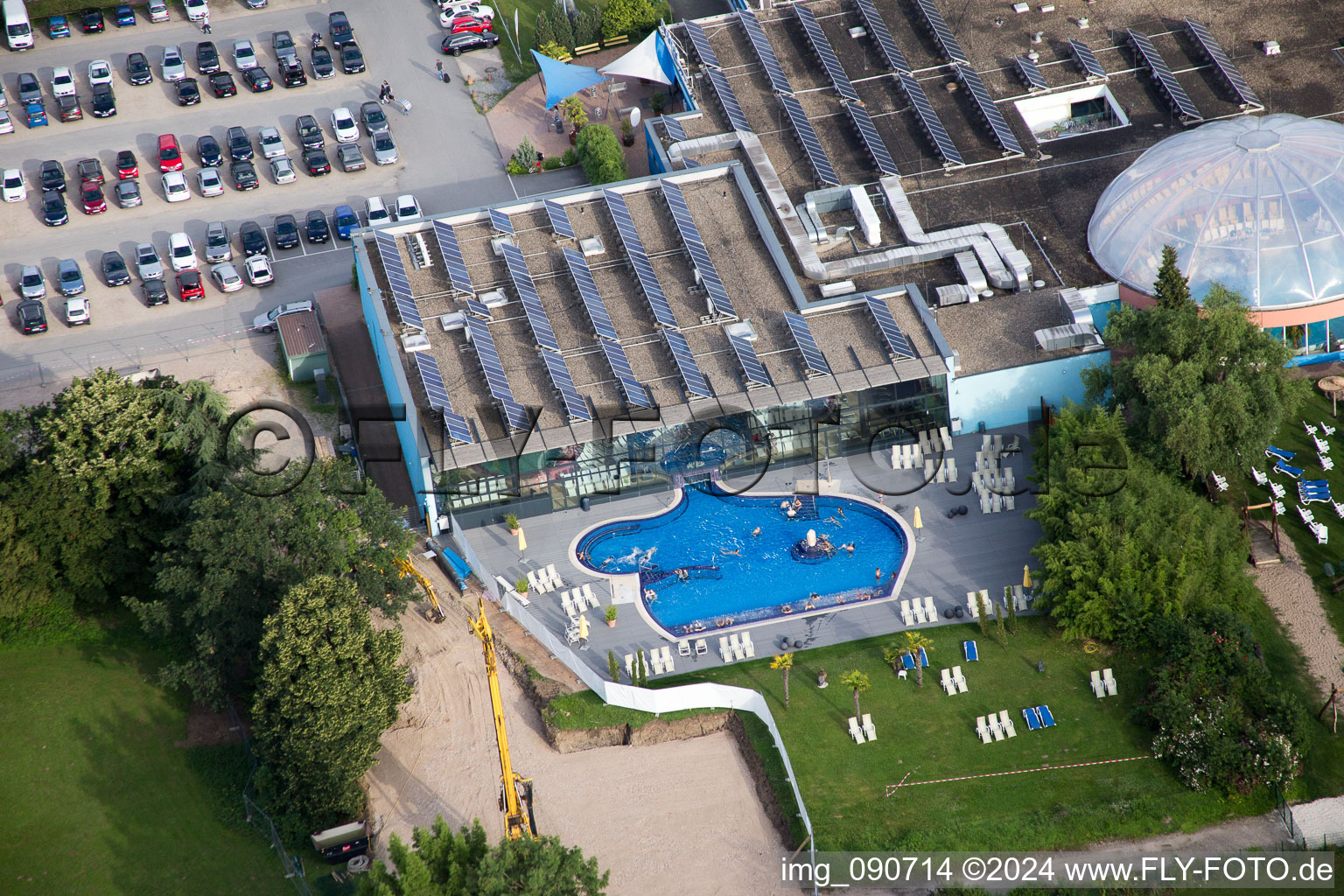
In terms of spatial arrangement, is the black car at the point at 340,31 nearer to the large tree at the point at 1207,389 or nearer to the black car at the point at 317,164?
the black car at the point at 317,164

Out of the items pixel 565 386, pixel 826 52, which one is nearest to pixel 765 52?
pixel 826 52

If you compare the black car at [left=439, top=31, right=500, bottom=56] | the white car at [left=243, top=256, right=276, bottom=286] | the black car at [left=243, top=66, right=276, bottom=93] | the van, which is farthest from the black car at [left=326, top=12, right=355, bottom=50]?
the white car at [left=243, top=256, right=276, bottom=286]

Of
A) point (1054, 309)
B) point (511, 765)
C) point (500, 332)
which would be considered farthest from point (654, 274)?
point (511, 765)

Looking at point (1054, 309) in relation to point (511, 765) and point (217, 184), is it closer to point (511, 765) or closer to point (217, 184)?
point (511, 765)

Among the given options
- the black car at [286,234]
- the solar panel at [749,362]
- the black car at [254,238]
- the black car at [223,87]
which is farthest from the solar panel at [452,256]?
the black car at [223,87]

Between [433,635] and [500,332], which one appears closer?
[433,635]

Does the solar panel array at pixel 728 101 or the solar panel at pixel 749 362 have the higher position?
the solar panel array at pixel 728 101

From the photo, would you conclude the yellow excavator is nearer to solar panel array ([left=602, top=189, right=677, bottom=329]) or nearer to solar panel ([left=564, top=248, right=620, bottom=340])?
solar panel ([left=564, top=248, right=620, bottom=340])
